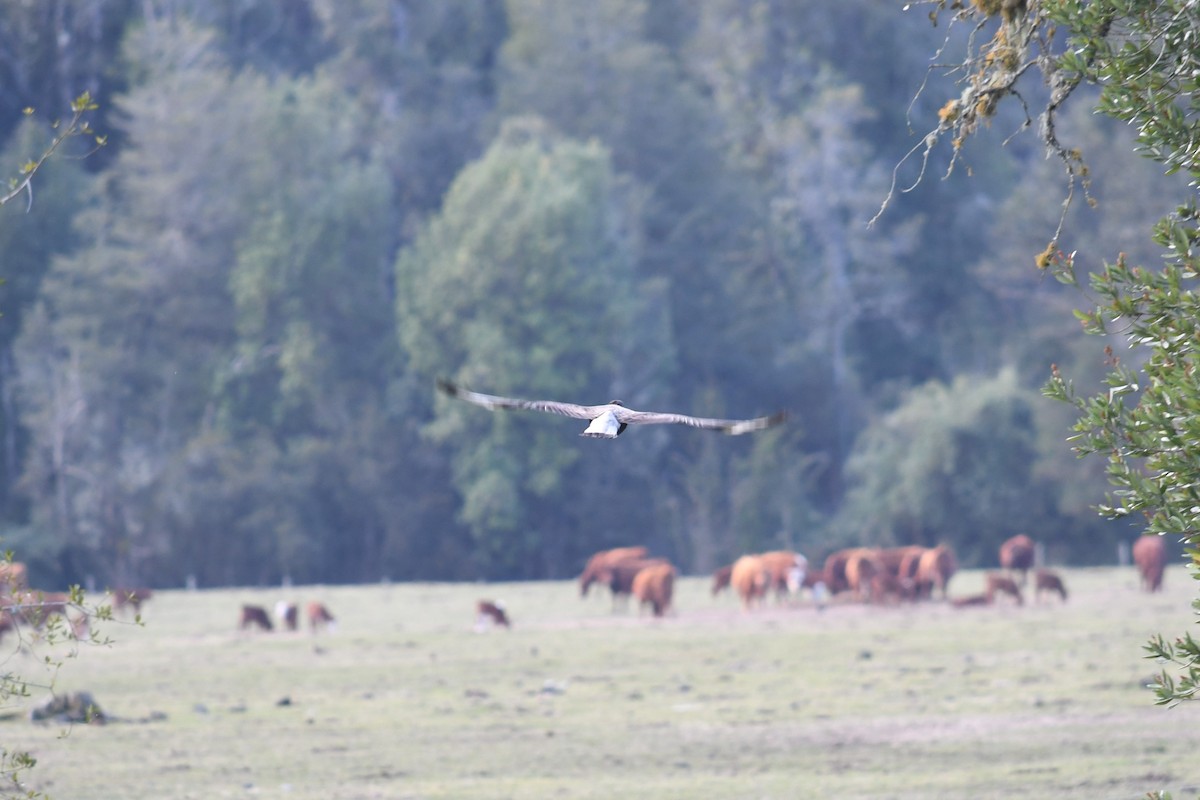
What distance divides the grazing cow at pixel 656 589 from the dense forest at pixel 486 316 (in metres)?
18.5

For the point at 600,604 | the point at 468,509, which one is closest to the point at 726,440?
the point at 468,509

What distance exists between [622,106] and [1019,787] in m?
50.1

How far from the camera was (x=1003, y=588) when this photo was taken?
111 ft

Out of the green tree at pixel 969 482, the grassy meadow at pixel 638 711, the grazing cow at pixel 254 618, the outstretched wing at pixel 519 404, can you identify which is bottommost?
the grassy meadow at pixel 638 711

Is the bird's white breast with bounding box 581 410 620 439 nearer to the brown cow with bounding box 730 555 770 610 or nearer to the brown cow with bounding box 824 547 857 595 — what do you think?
the brown cow with bounding box 730 555 770 610

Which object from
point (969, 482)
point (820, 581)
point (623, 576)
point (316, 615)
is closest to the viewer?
point (316, 615)

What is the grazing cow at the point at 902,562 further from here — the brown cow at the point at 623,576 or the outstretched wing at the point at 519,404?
the outstretched wing at the point at 519,404

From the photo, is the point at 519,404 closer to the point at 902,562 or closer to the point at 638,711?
the point at 638,711

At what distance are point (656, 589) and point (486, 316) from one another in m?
21.5

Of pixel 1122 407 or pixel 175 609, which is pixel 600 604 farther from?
pixel 1122 407

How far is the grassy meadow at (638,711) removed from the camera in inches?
631

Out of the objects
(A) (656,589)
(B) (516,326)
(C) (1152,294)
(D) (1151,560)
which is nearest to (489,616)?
(A) (656,589)

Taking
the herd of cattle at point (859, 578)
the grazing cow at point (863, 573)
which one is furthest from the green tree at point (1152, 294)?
the grazing cow at point (863, 573)

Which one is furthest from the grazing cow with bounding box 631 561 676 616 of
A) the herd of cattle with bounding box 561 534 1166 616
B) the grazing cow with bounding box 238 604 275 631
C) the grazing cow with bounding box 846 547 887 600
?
the grazing cow with bounding box 238 604 275 631
